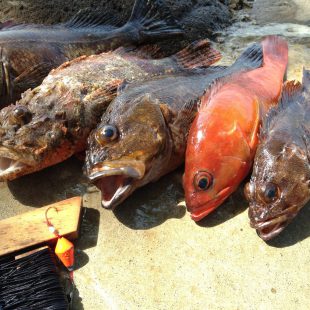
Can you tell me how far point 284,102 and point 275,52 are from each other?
125cm

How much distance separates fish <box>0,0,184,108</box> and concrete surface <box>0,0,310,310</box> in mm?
1369

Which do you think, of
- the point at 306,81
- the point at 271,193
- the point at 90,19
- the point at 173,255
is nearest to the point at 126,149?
the point at 173,255

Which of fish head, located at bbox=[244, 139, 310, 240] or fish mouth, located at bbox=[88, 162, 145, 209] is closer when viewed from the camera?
fish head, located at bbox=[244, 139, 310, 240]

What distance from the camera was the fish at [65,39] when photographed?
454 centimetres

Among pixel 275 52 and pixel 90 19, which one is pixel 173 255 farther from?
pixel 90 19

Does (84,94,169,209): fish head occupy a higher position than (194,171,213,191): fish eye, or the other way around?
(84,94,169,209): fish head

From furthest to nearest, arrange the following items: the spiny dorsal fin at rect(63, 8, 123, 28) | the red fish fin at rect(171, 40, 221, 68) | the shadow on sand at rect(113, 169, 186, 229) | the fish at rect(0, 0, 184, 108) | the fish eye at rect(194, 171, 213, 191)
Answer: the spiny dorsal fin at rect(63, 8, 123, 28)
the red fish fin at rect(171, 40, 221, 68)
the fish at rect(0, 0, 184, 108)
the shadow on sand at rect(113, 169, 186, 229)
the fish eye at rect(194, 171, 213, 191)

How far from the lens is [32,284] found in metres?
2.87

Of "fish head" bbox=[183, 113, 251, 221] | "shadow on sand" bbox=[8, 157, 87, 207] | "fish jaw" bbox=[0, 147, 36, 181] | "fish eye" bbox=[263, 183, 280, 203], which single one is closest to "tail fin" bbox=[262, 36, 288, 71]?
"fish head" bbox=[183, 113, 251, 221]

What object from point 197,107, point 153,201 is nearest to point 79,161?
point 153,201

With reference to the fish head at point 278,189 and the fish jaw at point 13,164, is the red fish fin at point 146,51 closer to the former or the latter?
the fish jaw at point 13,164

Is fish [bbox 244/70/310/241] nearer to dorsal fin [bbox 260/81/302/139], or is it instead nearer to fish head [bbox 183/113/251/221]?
dorsal fin [bbox 260/81/302/139]

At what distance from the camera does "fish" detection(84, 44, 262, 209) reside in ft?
10.6

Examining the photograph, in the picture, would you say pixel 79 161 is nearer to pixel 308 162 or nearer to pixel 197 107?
pixel 197 107
